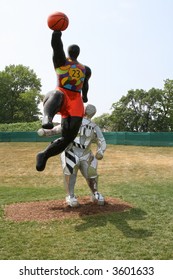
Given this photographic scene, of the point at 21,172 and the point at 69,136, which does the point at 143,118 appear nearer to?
the point at 21,172

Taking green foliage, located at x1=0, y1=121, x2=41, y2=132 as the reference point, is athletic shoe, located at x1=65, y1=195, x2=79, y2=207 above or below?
below

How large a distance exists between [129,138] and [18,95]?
1046 inches

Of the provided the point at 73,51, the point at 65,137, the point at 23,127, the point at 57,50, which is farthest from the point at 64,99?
the point at 23,127

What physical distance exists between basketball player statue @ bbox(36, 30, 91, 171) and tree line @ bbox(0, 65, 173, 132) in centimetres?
4372

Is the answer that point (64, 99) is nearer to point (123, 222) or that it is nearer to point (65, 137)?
point (65, 137)

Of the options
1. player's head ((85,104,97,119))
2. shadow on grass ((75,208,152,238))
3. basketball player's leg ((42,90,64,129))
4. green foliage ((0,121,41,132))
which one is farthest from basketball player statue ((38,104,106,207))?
green foliage ((0,121,41,132))

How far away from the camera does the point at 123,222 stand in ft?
21.6

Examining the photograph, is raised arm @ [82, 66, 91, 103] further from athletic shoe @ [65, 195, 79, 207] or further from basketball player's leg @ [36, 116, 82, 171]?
athletic shoe @ [65, 195, 79, 207]

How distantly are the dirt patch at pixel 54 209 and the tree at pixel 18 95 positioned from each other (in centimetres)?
4152

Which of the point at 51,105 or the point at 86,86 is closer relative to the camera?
the point at 51,105

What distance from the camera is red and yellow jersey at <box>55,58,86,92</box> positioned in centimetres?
568

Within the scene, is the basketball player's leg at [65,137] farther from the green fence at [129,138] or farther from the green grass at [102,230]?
the green fence at [129,138]

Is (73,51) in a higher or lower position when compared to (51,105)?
higher

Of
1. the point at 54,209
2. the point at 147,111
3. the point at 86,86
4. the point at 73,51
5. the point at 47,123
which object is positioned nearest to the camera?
the point at 47,123
